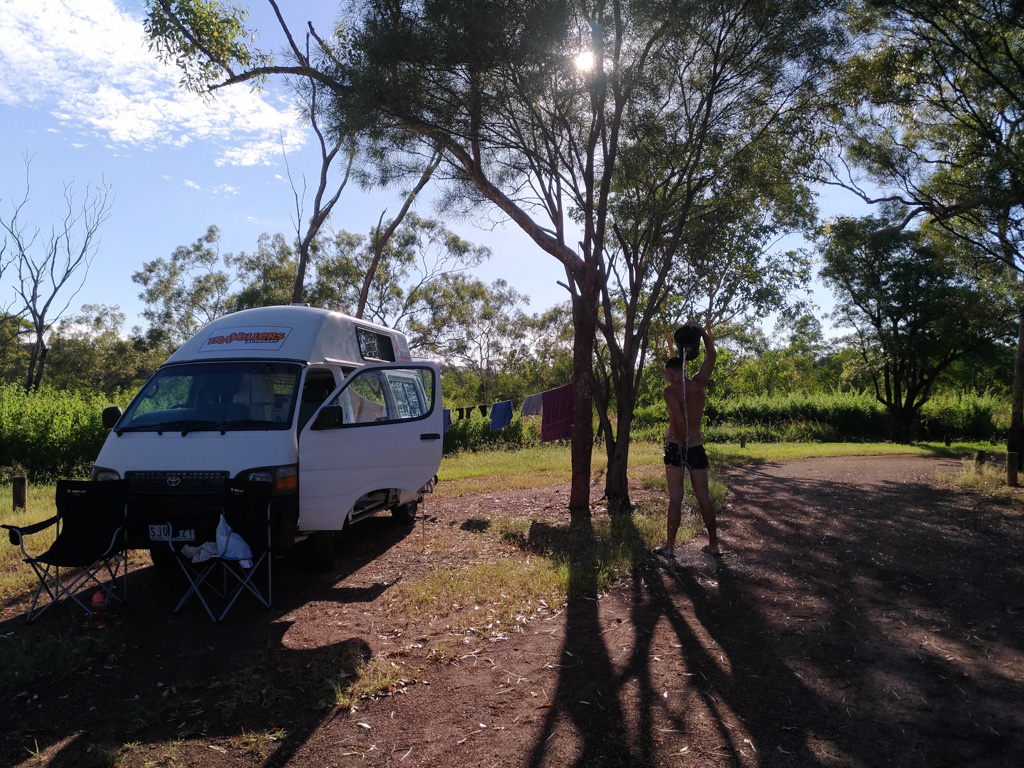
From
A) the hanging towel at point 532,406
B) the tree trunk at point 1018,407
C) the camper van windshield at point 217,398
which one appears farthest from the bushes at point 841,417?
the camper van windshield at point 217,398

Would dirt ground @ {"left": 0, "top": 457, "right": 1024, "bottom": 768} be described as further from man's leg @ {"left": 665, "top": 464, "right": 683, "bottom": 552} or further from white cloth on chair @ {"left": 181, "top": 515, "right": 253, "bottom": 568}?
white cloth on chair @ {"left": 181, "top": 515, "right": 253, "bottom": 568}

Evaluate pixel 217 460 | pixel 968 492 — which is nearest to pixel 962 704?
pixel 217 460

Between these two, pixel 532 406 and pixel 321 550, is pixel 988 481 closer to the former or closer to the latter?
pixel 532 406

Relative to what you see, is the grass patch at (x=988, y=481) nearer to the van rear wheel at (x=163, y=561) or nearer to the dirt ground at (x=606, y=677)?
the dirt ground at (x=606, y=677)

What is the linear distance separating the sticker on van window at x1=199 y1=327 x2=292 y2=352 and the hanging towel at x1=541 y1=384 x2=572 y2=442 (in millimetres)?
8704

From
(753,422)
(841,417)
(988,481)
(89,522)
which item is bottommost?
(988,481)

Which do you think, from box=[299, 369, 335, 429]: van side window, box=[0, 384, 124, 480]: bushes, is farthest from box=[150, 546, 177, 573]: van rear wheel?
box=[0, 384, 124, 480]: bushes

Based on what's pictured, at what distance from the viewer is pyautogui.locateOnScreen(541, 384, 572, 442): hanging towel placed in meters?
15.3

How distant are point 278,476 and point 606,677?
10.7 feet

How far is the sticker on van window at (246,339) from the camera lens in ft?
23.1

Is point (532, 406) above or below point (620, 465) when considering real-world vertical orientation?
above

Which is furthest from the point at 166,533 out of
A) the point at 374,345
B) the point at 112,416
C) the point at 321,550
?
the point at 374,345

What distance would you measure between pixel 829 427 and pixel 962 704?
2790 centimetres

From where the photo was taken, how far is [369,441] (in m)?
6.95
